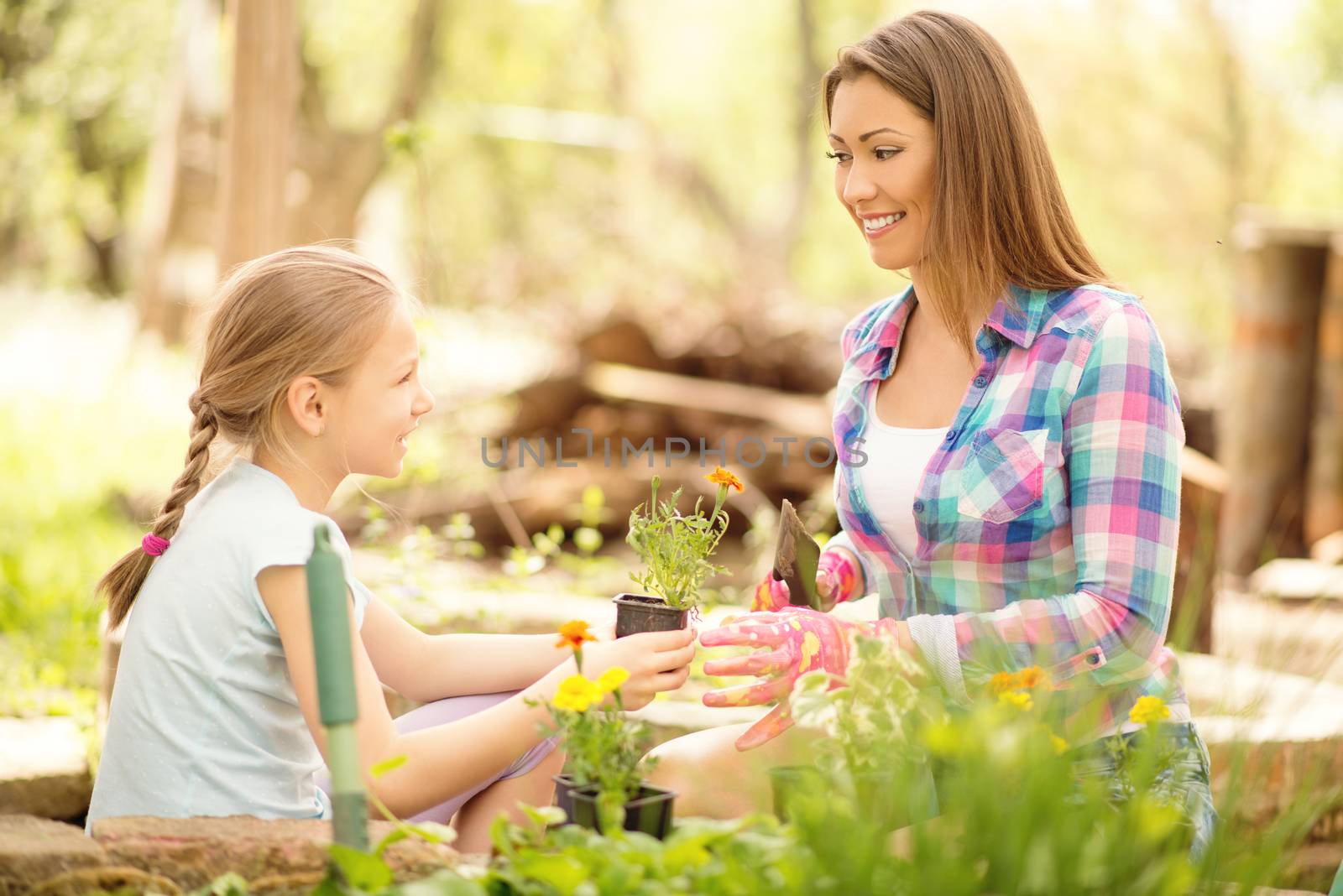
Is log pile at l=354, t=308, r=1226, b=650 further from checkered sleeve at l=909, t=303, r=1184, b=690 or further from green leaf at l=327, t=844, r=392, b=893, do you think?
green leaf at l=327, t=844, r=392, b=893

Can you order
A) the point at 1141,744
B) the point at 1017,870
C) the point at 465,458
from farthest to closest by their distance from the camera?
the point at 465,458 → the point at 1141,744 → the point at 1017,870

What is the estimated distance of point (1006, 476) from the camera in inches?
83.4

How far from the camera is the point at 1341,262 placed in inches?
259

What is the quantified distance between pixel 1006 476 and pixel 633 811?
0.94 m

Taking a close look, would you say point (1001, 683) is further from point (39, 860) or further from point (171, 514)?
point (171, 514)

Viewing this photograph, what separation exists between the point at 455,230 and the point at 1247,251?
14291 mm

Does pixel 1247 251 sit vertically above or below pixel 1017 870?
above

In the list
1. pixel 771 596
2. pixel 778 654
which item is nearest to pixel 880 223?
pixel 771 596

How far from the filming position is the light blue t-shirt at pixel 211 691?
5.87 feet

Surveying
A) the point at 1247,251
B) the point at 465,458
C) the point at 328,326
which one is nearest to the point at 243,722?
the point at 328,326

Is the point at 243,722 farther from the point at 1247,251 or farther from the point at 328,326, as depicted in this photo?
the point at 1247,251

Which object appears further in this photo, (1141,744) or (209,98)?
(209,98)

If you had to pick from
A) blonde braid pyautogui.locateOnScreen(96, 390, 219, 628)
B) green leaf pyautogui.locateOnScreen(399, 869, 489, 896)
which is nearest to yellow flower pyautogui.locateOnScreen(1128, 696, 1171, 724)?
green leaf pyautogui.locateOnScreen(399, 869, 489, 896)

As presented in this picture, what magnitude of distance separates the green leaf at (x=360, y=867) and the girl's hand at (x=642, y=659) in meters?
0.50
